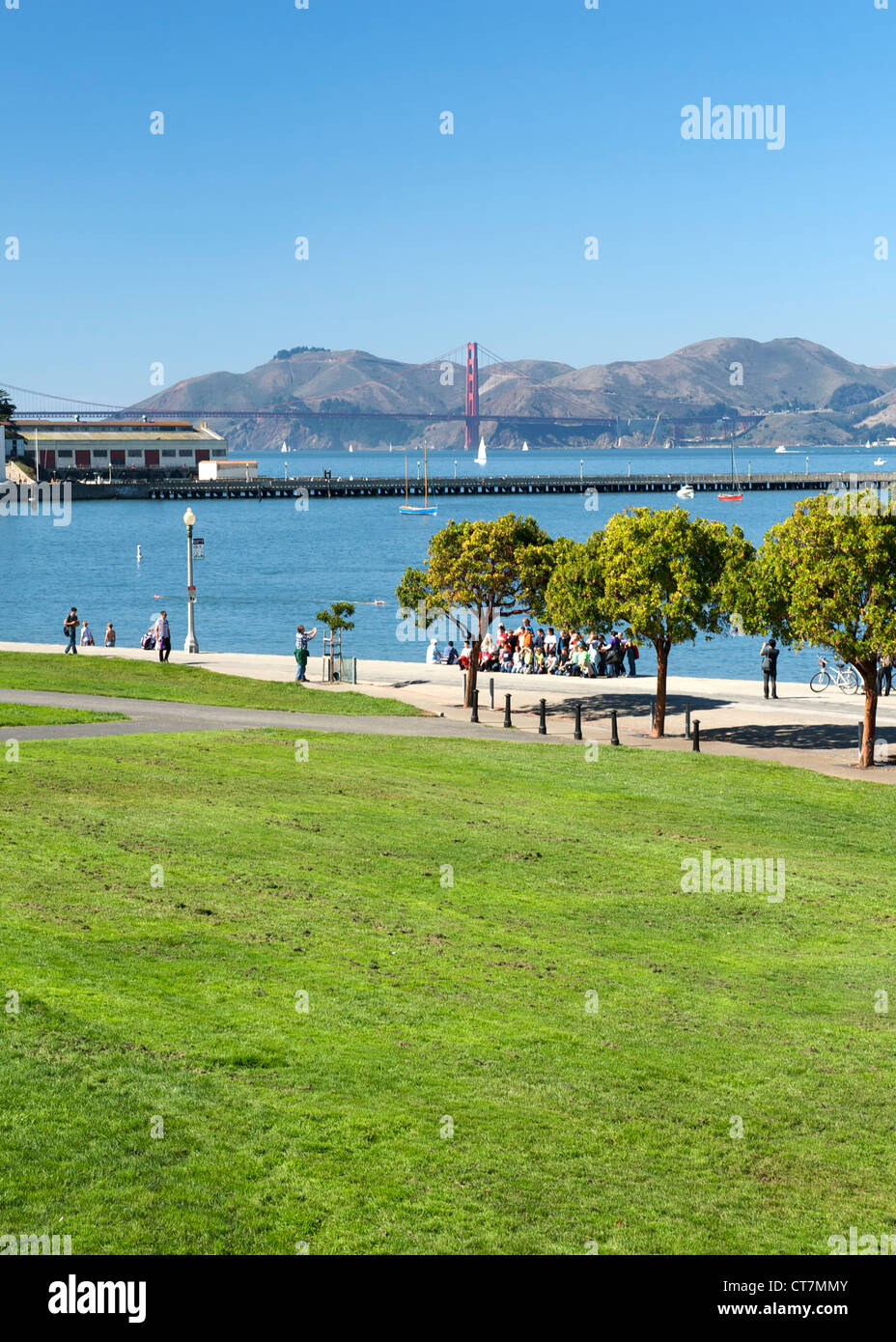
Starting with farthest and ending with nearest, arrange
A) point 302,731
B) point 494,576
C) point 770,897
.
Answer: point 494,576, point 302,731, point 770,897

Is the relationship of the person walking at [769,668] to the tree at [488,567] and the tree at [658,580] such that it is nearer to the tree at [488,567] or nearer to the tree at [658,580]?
the tree at [658,580]

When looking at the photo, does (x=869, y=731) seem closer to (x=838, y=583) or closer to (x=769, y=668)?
(x=838, y=583)

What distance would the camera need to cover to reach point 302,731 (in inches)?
1155

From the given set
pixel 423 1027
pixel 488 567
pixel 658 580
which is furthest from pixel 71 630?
pixel 423 1027

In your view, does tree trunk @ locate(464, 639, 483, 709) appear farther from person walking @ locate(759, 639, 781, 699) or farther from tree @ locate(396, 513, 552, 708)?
person walking @ locate(759, 639, 781, 699)

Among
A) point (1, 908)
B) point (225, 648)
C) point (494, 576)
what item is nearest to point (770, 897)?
point (1, 908)

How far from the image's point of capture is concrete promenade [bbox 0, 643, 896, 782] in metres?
31.4

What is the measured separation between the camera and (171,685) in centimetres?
3934

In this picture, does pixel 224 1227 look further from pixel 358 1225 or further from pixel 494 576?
pixel 494 576

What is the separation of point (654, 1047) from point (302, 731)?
1772 cm

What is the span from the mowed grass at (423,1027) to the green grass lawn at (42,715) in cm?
704

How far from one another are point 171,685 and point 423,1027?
28.3m

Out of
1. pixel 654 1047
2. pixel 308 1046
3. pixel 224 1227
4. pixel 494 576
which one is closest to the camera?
pixel 224 1227

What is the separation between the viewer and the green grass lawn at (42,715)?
2883 centimetres
